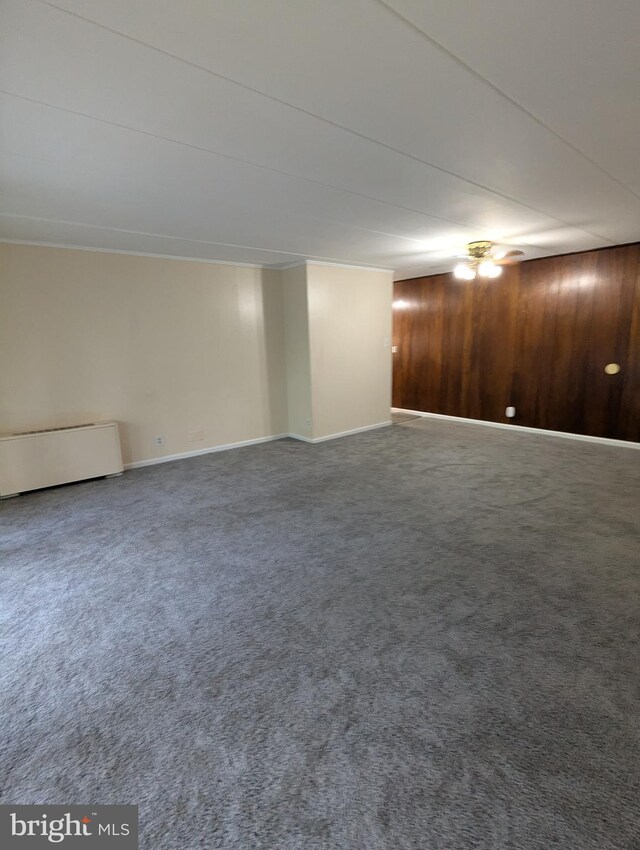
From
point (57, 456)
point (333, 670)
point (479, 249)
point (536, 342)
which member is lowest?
point (333, 670)

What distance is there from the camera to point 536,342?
5613 millimetres

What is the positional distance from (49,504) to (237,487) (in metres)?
1.70

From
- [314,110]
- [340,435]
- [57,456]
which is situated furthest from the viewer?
[340,435]

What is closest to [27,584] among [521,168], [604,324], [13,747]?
[13,747]

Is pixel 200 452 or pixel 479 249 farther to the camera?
pixel 200 452

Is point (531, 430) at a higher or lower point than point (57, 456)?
lower

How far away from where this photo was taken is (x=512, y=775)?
4.25 ft

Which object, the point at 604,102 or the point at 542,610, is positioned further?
the point at 542,610

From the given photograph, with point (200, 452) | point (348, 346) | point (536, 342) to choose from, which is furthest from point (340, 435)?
point (536, 342)

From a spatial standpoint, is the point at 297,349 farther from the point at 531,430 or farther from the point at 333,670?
the point at 333,670

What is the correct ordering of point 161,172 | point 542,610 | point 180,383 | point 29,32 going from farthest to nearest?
point 180,383 < point 161,172 < point 542,610 < point 29,32

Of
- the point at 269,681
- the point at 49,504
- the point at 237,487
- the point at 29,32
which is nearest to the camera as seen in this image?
the point at 29,32

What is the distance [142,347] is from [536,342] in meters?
5.25

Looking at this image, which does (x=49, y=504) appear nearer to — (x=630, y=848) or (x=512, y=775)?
(x=512, y=775)
